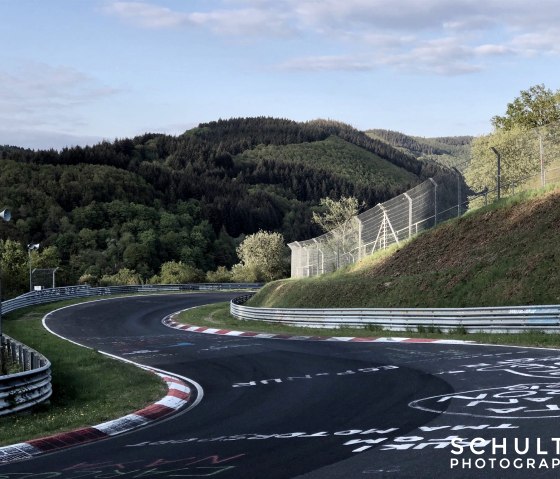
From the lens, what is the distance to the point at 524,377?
12.9 metres

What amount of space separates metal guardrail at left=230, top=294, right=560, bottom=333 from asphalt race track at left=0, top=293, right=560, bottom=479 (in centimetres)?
286

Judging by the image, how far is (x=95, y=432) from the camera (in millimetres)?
10648

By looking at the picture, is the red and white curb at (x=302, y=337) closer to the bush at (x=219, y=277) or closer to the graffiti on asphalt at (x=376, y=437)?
the graffiti on asphalt at (x=376, y=437)

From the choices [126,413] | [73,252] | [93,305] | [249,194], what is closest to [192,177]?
[249,194]

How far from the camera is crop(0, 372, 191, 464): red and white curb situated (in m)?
9.53

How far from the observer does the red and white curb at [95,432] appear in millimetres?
9530

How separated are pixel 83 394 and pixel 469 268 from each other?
55.5 ft

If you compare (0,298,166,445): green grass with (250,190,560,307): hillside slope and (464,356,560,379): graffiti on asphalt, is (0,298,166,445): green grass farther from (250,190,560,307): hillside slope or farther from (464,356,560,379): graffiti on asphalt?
(250,190,560,307): hillside slope

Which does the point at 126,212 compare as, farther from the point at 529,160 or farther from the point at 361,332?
the point at 361,332

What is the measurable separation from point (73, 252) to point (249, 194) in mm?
67915

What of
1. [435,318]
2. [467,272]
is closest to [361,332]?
[435,318]

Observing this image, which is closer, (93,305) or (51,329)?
(51,329)

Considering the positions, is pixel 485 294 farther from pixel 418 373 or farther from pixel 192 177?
pixel 192 177

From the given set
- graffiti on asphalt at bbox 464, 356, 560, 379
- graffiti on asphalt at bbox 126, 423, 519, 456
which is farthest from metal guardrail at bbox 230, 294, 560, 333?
graffiti on asphalt at bbox 126, 423, 519, 456
